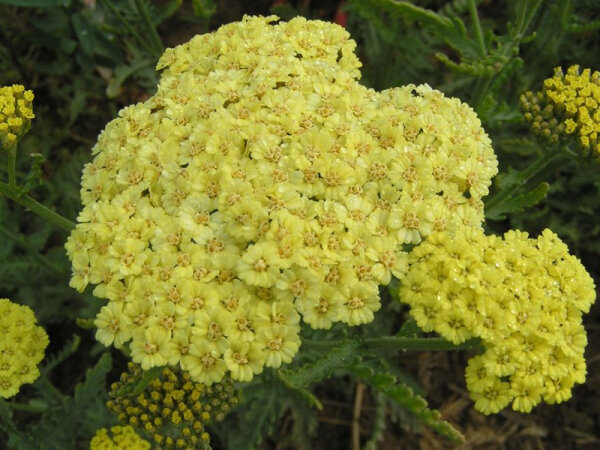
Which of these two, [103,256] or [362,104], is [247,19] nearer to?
[362,104]

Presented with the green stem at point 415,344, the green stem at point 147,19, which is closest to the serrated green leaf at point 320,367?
the green stem at point 415,344

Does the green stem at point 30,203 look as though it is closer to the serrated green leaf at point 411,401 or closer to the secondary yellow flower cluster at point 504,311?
the serrated green leaf at point 411,401

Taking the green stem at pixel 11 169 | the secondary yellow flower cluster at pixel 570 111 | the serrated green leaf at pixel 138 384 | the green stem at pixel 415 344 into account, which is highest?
the secondary yellow flower cluster at pixel 570 111

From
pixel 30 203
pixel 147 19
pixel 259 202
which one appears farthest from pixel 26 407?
pixel 147 19

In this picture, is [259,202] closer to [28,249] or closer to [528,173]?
[528,173]

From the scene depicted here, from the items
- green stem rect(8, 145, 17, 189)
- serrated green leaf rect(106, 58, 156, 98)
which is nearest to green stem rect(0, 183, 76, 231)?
green stem rect(8, 145, 17, 189)

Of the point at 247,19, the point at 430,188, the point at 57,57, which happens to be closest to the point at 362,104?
the point at 430,188
